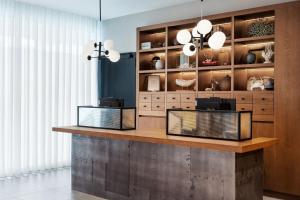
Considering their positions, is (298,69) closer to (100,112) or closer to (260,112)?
(260,112)

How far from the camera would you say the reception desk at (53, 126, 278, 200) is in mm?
3426

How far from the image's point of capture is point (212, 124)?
3.72 m

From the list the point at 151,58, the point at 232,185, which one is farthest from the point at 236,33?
the point at 232,185

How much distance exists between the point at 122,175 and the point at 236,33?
112 inches

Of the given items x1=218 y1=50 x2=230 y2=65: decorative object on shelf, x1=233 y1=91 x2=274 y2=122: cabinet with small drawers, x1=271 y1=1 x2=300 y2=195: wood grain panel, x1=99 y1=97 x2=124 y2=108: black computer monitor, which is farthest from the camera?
x1=218 y1=50 x2=230 y2=65: decorative object on shelf

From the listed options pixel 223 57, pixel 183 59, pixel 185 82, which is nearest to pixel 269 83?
pixel 223 57

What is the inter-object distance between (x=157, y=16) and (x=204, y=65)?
1541 mm

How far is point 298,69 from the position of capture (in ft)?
15.1

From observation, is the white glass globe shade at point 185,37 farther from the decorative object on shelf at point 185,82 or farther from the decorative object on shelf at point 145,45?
the decorative object on shelf at point 145,45

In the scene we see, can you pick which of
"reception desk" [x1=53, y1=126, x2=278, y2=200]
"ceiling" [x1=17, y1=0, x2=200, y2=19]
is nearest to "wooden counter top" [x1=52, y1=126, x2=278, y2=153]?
"reception desk" [x1=53, y1=126, x2=278, y2=200]

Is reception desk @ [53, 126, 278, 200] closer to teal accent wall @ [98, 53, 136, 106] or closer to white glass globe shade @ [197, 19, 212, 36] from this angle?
white glass globe shade @ [197, 19, 212, 36]

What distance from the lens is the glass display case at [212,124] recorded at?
3.54 m

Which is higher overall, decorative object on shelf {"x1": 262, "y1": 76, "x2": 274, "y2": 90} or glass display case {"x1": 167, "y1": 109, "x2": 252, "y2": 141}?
decorative object on shelf {"x1": 262, "y1": 76, "x2": 274, "y2": 90}

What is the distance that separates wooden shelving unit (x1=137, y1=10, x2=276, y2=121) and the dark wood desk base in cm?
173
